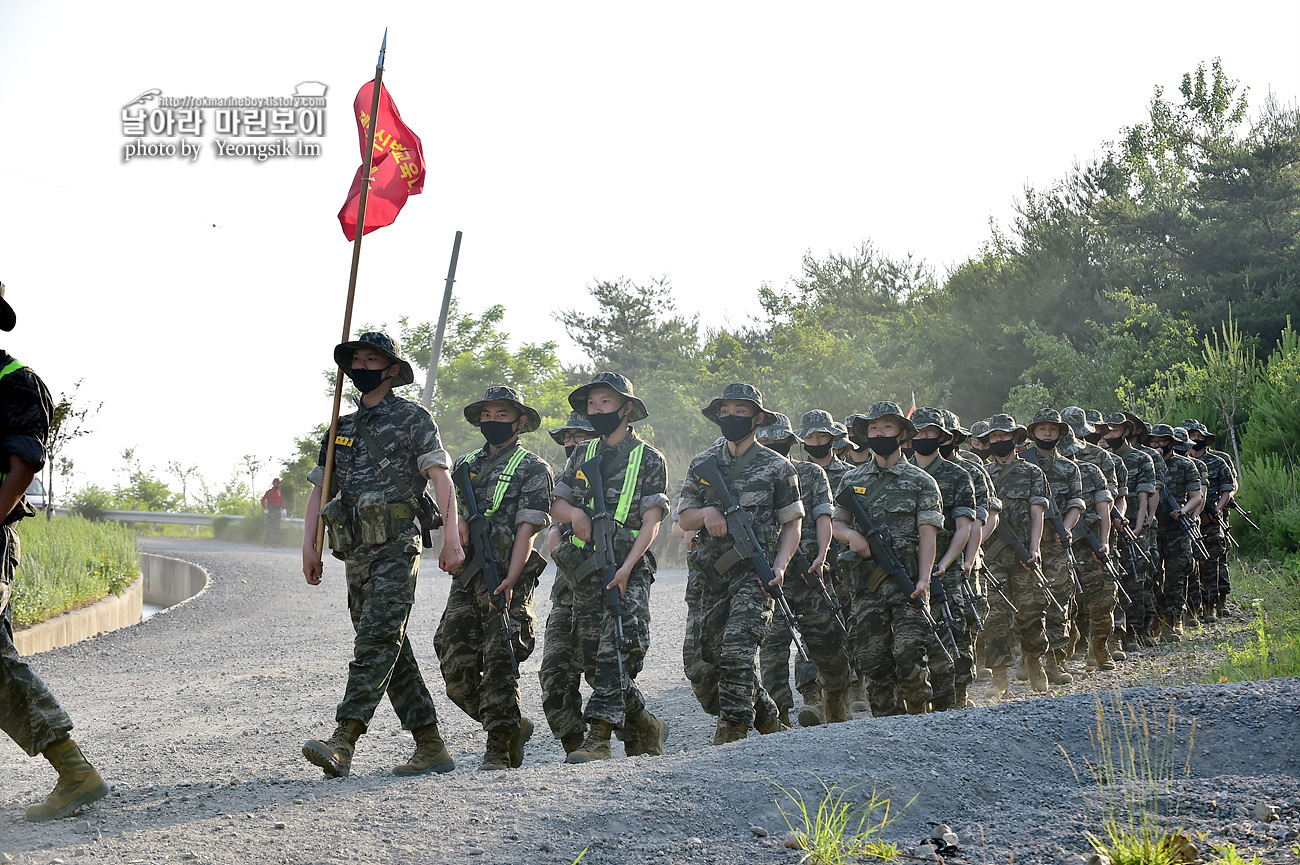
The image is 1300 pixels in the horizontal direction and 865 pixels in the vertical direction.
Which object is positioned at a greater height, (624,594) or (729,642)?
(624,594)

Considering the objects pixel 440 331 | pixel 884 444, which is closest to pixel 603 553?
pixel 884 444

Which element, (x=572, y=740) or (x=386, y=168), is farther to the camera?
(x=386, y=168)

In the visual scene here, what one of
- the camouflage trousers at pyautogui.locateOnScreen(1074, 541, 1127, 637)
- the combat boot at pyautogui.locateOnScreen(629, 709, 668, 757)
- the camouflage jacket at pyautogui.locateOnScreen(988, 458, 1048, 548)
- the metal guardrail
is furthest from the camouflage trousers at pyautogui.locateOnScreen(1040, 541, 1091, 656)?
the metal guardrail

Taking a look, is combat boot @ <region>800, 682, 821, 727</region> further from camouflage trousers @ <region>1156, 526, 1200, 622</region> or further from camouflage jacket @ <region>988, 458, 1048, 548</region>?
camouflage trousers @ <region>1156, 526, 1200, 622</region>

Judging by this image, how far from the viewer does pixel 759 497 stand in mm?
6223

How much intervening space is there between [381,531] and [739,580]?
2.00 meters

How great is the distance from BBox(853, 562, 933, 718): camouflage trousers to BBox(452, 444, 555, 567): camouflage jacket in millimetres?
2075

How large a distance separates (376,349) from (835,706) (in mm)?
3920

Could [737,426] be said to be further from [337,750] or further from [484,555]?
[337,750]

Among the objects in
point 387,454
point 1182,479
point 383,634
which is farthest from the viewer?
point 1182,479

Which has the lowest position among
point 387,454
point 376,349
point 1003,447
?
point 1003,447

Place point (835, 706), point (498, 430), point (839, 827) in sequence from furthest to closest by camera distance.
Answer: point (835, 706), point (498, 430), point (839, 827)

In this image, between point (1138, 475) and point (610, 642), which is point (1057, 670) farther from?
point (610, 642)

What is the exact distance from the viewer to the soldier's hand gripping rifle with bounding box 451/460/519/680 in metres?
5.82
